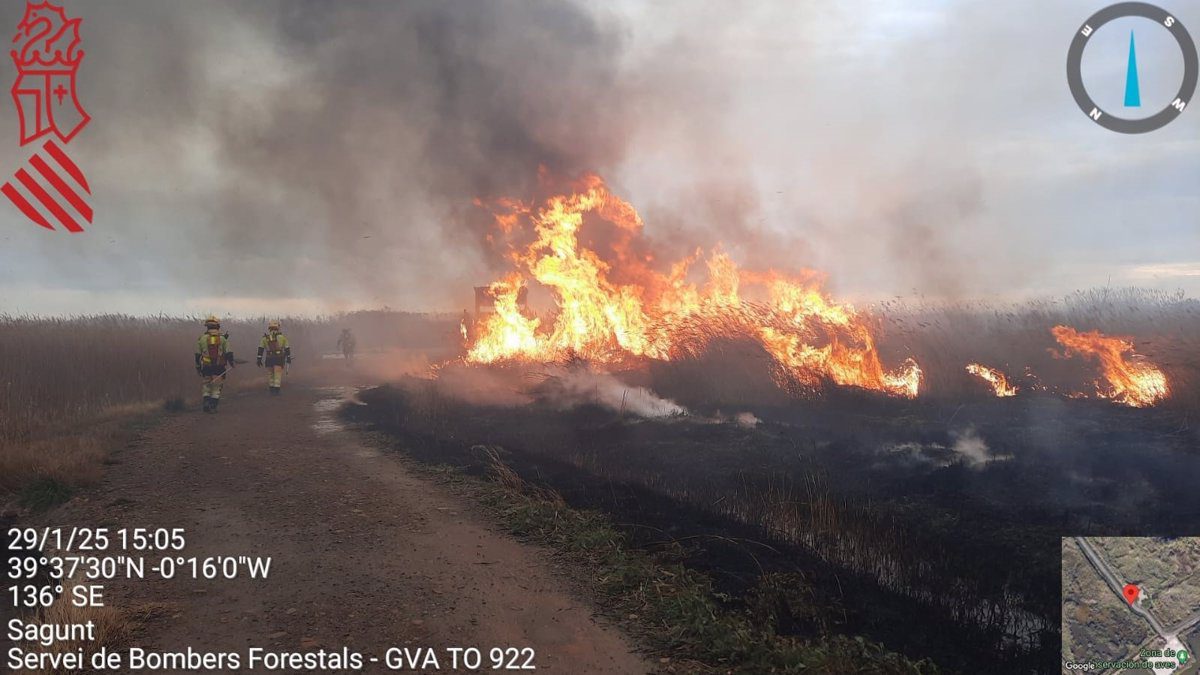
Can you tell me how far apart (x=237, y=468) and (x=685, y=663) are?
Answer: 9.82 meters

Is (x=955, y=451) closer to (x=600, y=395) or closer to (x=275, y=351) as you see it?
(x=600, y=395)

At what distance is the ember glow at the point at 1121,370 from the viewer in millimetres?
15930

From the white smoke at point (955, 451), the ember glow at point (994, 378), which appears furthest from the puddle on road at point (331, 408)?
the ember glow at point (994, 378)

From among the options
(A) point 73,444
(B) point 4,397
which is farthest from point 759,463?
(B) point 4,397

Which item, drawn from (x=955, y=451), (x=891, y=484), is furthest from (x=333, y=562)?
(x=955, y=451)

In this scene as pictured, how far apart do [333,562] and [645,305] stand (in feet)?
53.0

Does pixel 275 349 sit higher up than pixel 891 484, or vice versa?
pixel 275 349

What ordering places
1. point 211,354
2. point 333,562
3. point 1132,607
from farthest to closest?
point 211,354 → point 333,562 → point 1132,607

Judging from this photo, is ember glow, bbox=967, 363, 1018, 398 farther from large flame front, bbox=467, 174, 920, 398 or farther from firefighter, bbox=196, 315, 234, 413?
firefighter, bbox=196, 315, 234, 413

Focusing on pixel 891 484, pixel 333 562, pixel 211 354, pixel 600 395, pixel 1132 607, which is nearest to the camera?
pixel 1132 607

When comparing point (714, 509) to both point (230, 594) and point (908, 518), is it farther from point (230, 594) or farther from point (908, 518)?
point (230, 594)

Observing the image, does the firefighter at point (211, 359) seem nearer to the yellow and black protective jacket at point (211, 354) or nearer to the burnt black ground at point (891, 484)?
the yellow and black protective jacket at point (211, 354)

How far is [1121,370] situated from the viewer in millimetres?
17094

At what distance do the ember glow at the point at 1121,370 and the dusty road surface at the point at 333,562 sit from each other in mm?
→ 16126
